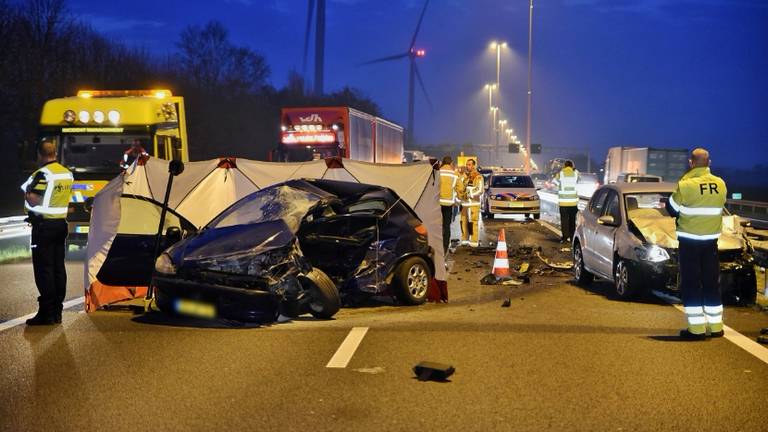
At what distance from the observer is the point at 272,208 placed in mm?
9750

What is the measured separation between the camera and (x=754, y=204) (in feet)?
112

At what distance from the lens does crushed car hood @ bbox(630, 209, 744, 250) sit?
1087 cm

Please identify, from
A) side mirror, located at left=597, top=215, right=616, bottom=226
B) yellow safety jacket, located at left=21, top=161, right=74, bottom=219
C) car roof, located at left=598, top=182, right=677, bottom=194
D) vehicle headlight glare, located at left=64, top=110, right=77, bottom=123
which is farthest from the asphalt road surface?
vehicle headlight glare, located at left=64, top=110, right=77, bottom=123

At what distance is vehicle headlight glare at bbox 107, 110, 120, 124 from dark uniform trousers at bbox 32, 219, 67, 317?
8116mm

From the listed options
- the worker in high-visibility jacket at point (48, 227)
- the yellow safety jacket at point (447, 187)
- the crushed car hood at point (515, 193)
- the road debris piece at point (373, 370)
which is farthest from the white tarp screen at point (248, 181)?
the crushed car hood at point (515, 193)

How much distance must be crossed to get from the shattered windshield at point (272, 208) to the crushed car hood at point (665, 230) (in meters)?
4.26

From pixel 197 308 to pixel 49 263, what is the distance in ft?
5.78

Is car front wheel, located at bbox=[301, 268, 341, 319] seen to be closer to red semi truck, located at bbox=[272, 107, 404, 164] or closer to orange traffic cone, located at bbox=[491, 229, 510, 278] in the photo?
orange traffic cone, located at bbox=[491, 229, 510, 278]

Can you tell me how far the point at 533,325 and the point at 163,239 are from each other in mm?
4383

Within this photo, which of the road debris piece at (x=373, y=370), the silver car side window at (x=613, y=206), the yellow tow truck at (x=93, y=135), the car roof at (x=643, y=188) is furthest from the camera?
the yellow tow truck at (x=93, y=135)

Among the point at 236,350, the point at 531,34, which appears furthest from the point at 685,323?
the point at 531,34

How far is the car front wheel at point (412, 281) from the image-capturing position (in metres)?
10.4

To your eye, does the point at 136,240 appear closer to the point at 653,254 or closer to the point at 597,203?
the point at 653,254

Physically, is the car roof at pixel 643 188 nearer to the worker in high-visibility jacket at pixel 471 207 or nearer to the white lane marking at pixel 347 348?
the white lane marking at pixel 347 348
